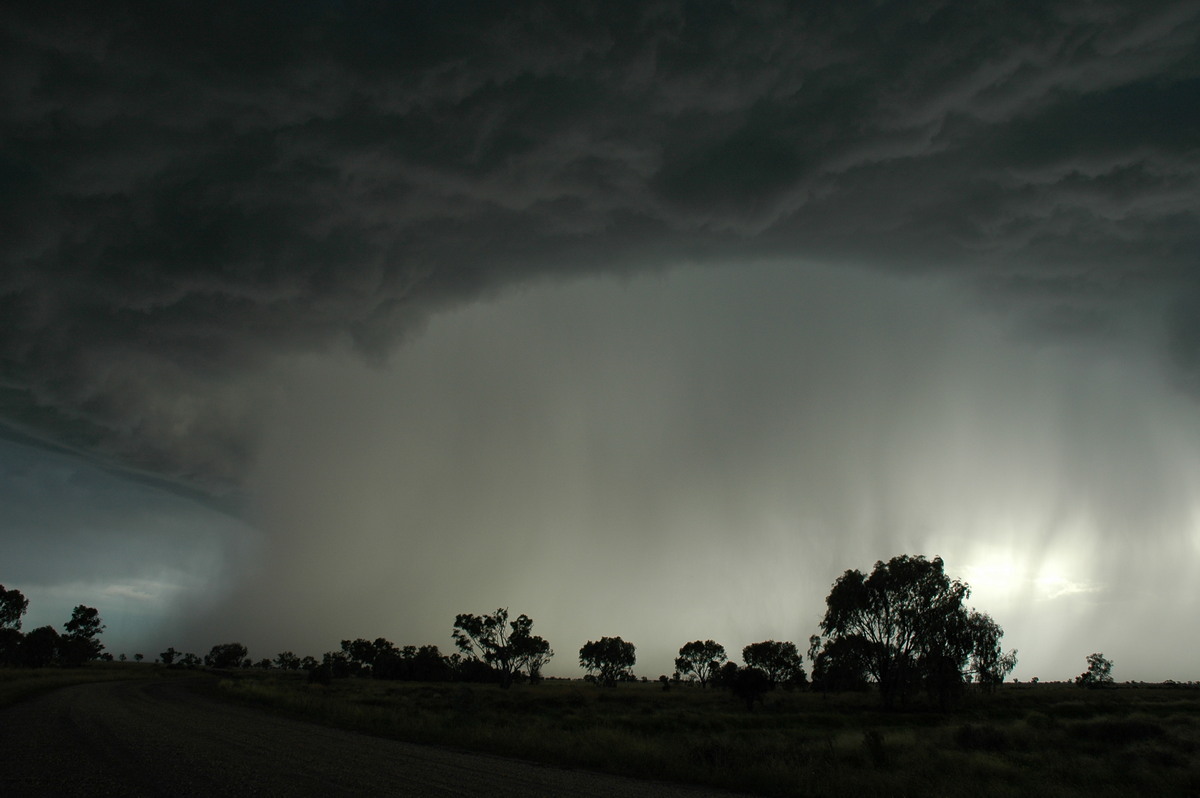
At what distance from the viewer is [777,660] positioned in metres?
120

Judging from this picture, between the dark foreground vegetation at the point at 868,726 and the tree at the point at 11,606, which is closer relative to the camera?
the dark foreground vegetation at the point at 868,726

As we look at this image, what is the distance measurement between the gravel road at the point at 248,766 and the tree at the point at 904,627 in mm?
53006

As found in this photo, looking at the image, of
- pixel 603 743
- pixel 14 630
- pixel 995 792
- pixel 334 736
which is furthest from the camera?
pixel 14 630

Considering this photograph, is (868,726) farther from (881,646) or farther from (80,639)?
(80,639)

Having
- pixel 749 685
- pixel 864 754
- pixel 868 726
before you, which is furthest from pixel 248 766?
pixel 749 685

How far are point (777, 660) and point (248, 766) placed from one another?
12165 centimetres

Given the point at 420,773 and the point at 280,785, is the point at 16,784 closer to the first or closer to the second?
the point at 280,785

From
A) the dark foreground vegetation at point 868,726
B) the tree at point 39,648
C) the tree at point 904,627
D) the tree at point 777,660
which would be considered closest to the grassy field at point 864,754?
the dark foreground vegetation at point 868,726

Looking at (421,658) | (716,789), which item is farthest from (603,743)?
(421,658)

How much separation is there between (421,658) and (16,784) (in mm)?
144925

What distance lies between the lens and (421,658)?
143125 millimetres

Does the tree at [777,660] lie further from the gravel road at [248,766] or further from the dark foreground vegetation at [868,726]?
the gravel road at [248,766]

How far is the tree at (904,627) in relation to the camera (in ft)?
188

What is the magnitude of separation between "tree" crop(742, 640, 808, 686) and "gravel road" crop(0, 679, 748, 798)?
112 m
